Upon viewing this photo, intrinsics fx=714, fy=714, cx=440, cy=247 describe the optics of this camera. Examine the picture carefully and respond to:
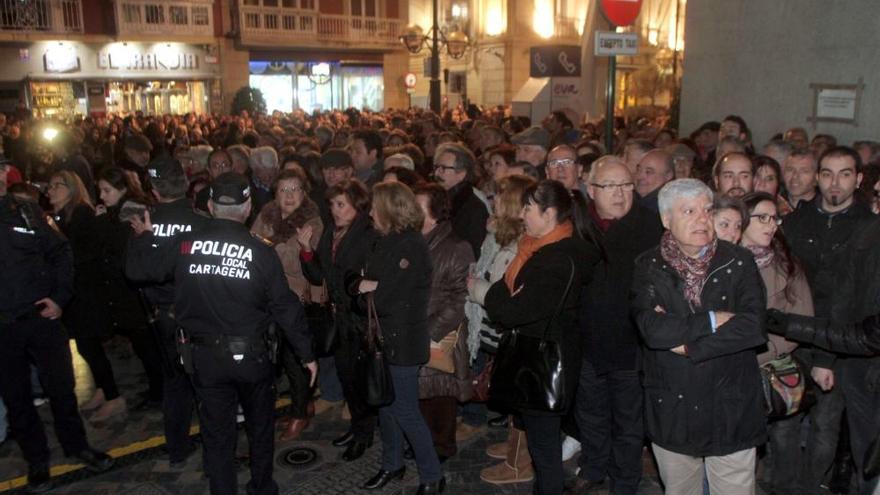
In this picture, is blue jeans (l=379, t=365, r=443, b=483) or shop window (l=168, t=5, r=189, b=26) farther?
shop window (l=168, t=5, r=189, b=26)

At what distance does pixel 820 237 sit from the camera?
16.4ft

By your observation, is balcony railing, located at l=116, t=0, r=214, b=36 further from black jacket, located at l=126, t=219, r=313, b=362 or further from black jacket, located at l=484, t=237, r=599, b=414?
black jacket, located at l=484, t=237, r=599, b=414

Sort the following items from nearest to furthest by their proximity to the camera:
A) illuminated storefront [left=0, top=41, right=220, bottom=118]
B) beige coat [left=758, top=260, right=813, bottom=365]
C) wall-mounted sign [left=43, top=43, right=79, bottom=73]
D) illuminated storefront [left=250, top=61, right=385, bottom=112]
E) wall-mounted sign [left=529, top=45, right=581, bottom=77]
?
1. beige coat [left=758, top=260, right=813, bottom=365]
2. wall-mounted sign [left=529, top=45, right=581, bottom=77]
3. illuminated storefront [left=0, top=41, right=220, bottom=118]
4. wall-mounted sign [left=43, top=43, right=79, bottom=73]
5. illuminated storefront [left=250, top=61, right=385, bottom=112]

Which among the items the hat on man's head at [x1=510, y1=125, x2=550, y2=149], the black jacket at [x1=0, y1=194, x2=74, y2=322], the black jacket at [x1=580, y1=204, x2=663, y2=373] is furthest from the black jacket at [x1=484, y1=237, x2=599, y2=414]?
the hat on man's head at [x1=510, y1=125, x2=550, y2=149]

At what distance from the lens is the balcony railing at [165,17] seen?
87.5ft

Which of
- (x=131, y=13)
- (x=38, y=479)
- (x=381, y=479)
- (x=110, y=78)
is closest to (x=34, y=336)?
(x=38, y=479)

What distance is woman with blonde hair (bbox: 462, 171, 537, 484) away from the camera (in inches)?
178

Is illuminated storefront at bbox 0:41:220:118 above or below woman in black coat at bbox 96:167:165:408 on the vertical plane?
above

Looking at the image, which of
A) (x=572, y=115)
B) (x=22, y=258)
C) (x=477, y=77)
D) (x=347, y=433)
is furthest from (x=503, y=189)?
(x=477, y=77)

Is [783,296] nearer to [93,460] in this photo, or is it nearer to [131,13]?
[93,460]

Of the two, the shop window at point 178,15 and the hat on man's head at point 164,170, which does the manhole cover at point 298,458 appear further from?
the shop window at point 178,15

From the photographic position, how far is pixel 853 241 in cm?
414

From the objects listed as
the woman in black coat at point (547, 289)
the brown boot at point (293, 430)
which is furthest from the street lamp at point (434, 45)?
the woman in black coat at point (547, 289)

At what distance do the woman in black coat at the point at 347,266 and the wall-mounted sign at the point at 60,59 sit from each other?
79.6 feet
